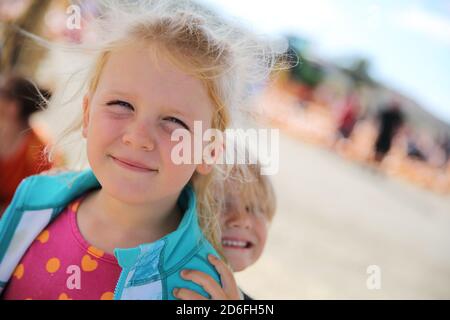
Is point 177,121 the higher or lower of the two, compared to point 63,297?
higher

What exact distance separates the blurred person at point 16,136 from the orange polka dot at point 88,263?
3.30 feet

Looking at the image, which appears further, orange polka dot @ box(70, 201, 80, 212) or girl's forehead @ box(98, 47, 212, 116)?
orange polka dot @ box(70, 201, 80, 212)

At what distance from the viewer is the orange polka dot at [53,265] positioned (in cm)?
109

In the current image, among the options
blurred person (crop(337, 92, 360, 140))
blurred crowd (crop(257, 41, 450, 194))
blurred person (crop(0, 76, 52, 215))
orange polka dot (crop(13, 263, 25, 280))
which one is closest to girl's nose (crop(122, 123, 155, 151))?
orange polka dot (crop(13, 263, 25, 280))

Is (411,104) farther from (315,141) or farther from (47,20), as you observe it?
(47,20)

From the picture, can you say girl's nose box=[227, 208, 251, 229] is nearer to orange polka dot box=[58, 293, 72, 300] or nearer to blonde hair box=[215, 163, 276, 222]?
blonde hair box=[215, 163, 276, 222]

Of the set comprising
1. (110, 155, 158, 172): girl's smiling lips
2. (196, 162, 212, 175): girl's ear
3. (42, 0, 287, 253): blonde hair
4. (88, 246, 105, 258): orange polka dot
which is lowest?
(88, 246, 105, 258): orange polka dot

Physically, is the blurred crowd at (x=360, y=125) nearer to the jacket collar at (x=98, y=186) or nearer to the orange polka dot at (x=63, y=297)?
the jacket collar at (x=98, y=186)

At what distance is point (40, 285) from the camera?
3.55ft

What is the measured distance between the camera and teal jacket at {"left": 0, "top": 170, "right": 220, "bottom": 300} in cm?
104

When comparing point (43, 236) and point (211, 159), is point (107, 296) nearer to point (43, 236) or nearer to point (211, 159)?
point (43, 236)

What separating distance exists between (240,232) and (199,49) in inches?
20.0

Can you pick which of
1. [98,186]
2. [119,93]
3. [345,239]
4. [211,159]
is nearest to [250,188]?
[211,159]

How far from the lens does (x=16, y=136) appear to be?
2.19 m
